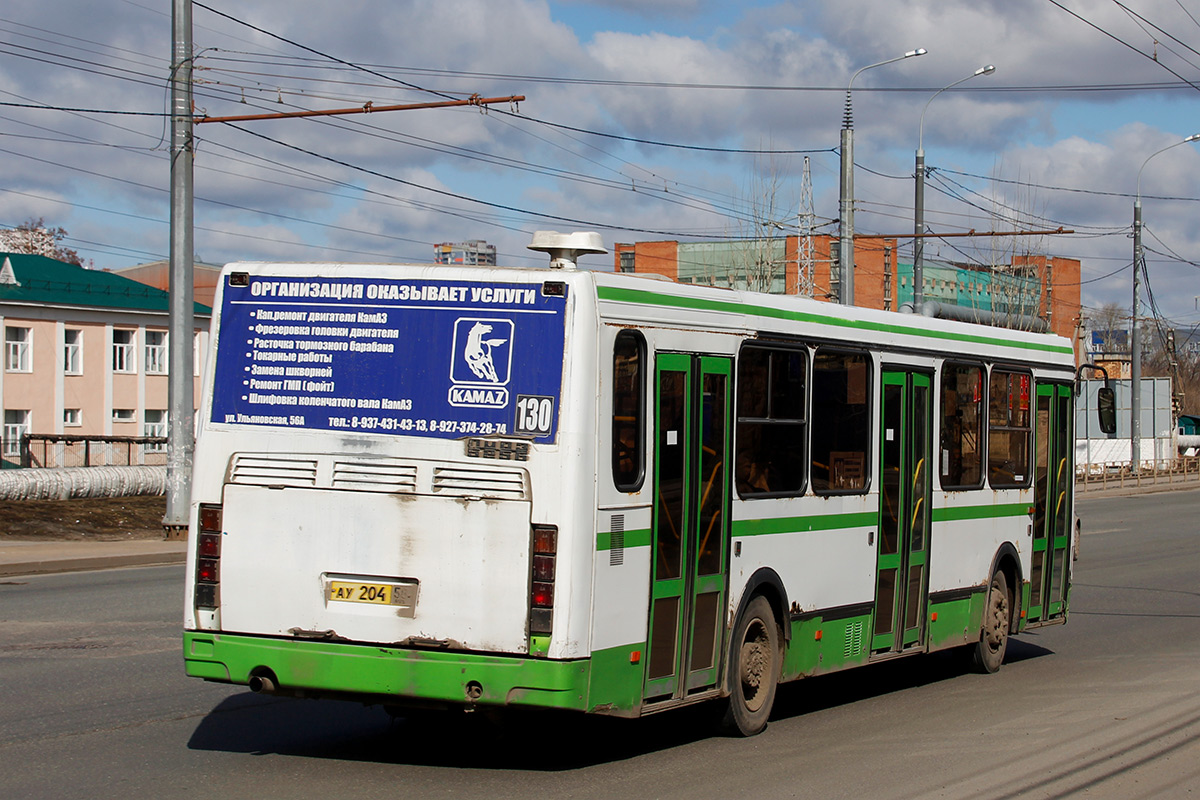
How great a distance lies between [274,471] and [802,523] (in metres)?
3.35

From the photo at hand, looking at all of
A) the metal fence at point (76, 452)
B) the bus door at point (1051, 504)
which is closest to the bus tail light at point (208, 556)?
the bus door at point (1051, 504)

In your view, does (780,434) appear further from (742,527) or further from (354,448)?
(354,448)

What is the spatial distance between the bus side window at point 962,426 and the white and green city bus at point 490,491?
2.64 meters

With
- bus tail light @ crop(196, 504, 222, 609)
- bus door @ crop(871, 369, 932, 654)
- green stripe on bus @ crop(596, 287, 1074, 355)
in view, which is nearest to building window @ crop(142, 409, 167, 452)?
green stripe on bus @ crop(596, 287, 1074, 355)

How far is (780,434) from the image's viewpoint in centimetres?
868

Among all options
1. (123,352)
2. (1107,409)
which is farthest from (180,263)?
(123,352)

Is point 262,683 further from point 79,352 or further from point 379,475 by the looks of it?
point 79,352

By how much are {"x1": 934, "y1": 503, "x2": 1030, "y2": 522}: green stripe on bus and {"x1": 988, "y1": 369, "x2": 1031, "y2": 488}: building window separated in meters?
0.18

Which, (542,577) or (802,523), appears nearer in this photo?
(542,577)

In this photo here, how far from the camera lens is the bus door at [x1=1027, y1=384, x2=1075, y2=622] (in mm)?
12406

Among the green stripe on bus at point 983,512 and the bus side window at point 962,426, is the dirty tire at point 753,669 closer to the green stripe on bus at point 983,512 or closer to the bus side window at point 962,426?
the green stripe on bus at point 983,512

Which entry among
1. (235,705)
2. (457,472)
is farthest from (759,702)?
(235,705)

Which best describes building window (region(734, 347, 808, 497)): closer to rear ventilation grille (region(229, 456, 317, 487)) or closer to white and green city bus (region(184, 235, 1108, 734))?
white and green city bus (region(184, 235, 1108, 734))

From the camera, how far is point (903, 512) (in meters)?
10.2
